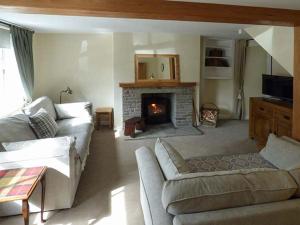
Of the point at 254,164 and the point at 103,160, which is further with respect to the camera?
the point at 103,160

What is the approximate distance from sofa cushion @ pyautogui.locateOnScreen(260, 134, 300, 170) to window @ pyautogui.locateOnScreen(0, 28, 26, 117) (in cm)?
375

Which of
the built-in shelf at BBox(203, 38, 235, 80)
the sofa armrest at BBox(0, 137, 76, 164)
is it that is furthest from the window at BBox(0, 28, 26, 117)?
the built-in shelf at BBox(203, 38, 235, 80)

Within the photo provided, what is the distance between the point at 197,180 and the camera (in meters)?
1.35

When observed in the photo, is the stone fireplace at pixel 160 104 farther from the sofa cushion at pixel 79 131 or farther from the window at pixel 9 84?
the window at pixel 9 84

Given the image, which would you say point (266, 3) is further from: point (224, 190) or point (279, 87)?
point (279, 87)

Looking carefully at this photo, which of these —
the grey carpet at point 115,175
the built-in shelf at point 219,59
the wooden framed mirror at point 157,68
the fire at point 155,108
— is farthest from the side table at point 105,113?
the built-in shelf at point 219,59

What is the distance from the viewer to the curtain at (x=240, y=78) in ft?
20.5

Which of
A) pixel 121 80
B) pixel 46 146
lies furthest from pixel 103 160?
pixel 121 80

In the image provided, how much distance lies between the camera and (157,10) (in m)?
2.31

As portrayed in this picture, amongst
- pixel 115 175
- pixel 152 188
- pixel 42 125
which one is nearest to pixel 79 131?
pixel 42 125

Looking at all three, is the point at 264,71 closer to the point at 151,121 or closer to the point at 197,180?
the point at 151,121

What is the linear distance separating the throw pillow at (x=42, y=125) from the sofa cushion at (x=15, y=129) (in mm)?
68

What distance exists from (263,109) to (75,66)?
396 cm

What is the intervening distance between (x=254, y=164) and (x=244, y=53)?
462 cm
